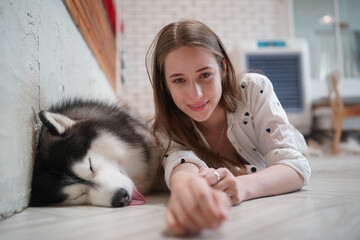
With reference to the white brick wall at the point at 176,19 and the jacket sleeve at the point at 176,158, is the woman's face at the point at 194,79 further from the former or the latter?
the white brick wall at the point at 176,19

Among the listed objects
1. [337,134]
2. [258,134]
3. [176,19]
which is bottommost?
[337,134]

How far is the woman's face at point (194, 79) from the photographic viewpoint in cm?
116

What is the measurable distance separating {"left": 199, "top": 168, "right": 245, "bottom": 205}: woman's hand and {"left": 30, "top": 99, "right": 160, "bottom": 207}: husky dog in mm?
332

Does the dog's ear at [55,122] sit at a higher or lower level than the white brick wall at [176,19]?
lower

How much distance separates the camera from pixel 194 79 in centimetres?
117

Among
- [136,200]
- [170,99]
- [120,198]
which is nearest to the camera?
[120,198]

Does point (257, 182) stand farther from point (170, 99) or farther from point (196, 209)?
point (170, 99)

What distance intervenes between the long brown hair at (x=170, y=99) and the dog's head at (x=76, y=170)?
350 millimetres

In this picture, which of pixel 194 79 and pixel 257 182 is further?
pixel 194 79

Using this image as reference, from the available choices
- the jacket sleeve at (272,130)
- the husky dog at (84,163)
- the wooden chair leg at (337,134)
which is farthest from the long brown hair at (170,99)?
the wooden chair leg at (337,134)

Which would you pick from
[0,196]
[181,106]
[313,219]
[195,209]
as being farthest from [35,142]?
[313,219]

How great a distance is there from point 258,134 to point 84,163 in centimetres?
76

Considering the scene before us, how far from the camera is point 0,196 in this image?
0.81 m

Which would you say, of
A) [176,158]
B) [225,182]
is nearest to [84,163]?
[176,158]
